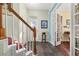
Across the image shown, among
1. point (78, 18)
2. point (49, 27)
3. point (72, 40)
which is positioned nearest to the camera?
point (78, 18)

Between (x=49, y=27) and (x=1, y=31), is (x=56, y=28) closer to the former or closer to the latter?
(x=49, y=27)

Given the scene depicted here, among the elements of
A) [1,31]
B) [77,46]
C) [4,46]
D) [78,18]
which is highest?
[78,18]

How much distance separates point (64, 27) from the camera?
9.45 meters

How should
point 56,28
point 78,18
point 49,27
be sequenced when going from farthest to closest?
point 49,27 → point 56,28 → point 78,18

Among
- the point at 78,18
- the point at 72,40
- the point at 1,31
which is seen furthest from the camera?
the point at 72,40

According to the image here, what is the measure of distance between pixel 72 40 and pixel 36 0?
2081mm

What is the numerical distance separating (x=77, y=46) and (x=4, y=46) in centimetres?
208

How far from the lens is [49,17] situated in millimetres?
8492

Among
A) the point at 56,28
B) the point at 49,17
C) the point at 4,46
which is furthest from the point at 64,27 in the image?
the point at 4,46

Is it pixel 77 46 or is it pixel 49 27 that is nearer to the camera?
pixel 77 46

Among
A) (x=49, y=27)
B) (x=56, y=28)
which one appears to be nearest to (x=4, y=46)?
(x=56, y=28)

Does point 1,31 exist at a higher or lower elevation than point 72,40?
higher

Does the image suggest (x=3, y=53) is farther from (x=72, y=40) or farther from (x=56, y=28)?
(x=56, y=28)

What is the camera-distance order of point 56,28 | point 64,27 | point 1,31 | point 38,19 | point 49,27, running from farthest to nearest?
point 64,27 < point 49,27 < point 38,19 < point 56,28 < point 1,31
